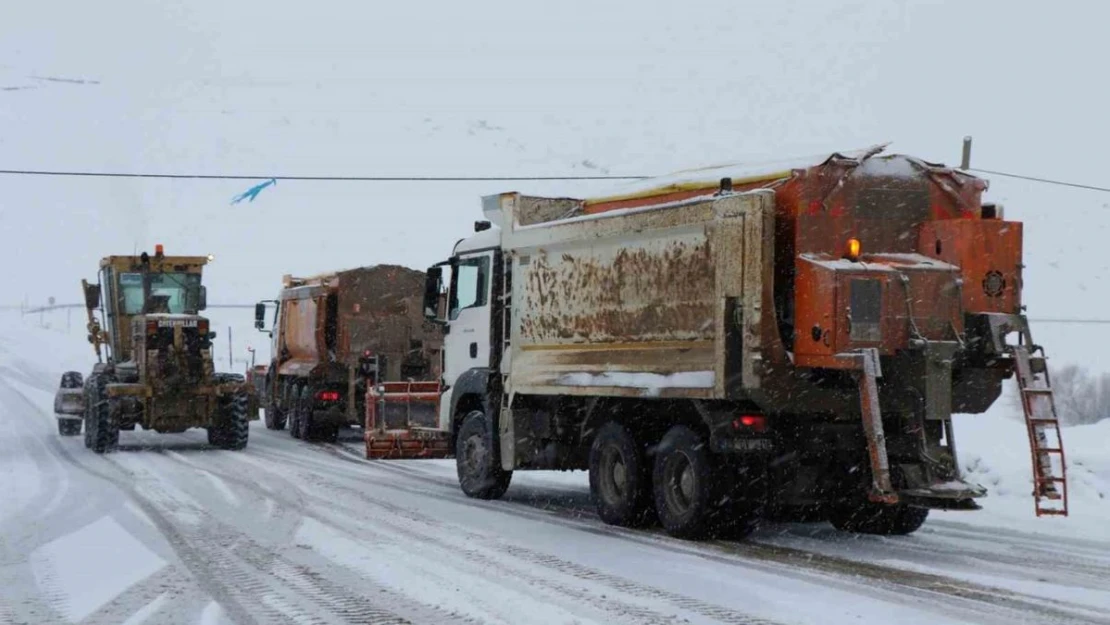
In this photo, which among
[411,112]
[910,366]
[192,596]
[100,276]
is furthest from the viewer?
[411,112]

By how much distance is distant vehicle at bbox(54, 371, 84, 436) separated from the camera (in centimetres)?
2406

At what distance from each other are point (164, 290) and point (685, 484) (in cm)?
1444

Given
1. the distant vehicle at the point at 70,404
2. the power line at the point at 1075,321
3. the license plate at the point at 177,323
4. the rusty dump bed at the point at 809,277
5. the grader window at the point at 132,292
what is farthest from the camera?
the power line at the point at 1075,321

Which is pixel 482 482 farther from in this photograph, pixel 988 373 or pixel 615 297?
pixel 988 373

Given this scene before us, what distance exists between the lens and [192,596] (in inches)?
356

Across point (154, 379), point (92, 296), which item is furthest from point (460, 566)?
point (92, 296)

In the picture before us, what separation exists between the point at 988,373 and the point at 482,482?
228 inches

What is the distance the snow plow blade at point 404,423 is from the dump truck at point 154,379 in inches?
175

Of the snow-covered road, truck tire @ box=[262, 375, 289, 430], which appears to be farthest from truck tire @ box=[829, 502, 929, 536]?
truck tire @ box=[262, 375, 289, 430]

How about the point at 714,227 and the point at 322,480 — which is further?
the point at 322,480

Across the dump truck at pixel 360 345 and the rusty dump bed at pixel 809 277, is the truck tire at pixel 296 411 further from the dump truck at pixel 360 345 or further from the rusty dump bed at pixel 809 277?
the rusty dump bed at pixel 809 277

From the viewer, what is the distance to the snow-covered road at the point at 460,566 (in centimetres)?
855

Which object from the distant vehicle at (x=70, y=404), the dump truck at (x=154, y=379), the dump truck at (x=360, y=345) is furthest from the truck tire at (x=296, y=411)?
the distant vehicle at (x=70, y=404)

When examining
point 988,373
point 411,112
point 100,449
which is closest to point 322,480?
point 100,449
